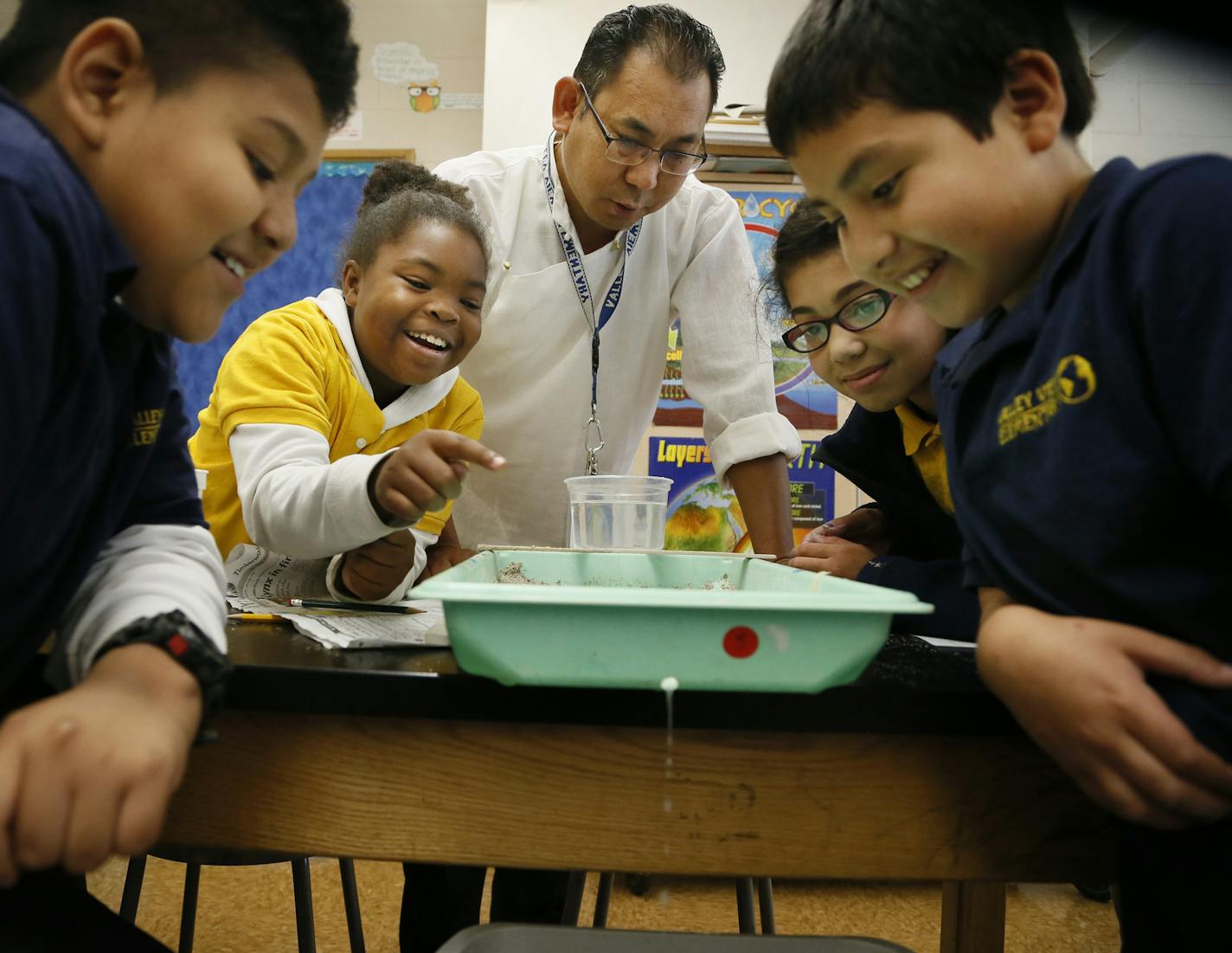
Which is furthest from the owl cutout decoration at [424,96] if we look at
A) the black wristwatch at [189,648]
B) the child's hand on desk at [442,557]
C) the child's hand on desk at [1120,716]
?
the child's hand on desk at [1120,716]

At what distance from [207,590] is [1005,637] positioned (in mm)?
560

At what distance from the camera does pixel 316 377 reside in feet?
3.84

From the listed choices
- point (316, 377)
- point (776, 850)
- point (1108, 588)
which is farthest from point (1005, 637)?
point (316, 377)

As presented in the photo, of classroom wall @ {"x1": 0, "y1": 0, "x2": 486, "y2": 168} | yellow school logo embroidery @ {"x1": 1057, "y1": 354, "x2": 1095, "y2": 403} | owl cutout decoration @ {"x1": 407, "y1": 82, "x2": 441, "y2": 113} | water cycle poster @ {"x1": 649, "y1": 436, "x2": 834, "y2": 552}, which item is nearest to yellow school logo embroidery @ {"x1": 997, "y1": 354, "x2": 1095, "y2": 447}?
yellow school logo embroidery @ {"x1": 1057, "y1": 354, "x2": 1095, "y2": 403}

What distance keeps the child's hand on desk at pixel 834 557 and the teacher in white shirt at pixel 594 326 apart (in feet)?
1.25

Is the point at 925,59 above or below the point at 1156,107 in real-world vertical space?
below

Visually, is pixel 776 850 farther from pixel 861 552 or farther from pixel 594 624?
pixel 861 552

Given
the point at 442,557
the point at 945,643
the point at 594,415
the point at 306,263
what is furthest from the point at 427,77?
the point at 945,643

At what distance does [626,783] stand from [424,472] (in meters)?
0.34

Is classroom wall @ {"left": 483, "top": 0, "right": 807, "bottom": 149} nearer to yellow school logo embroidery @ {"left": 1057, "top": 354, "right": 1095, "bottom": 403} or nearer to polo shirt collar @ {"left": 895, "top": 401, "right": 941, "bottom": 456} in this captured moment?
polo shirt collar @ {"left": 895, "top": 401, "right": 941, "bottom": 456}

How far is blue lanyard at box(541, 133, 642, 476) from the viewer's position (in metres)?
1.53

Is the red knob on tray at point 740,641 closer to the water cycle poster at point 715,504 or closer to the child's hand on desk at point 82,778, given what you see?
the child's hand on desk at point 82,778

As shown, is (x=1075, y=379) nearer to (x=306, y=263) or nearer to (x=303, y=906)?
(x=303, y=906)

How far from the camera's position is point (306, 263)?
3322 mm
